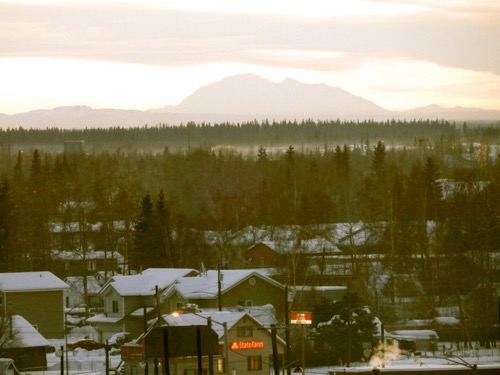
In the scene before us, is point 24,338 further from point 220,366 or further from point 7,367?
point 220,366

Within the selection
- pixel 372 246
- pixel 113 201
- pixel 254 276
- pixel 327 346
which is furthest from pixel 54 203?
pixel 327 346

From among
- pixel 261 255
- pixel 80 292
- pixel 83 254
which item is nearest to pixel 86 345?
pixel 80 292

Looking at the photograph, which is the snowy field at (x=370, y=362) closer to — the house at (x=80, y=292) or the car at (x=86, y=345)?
the car at (x=86, y=345)

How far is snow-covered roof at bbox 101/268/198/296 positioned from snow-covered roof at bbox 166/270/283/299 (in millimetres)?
2089

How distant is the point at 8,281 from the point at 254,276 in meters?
14.5

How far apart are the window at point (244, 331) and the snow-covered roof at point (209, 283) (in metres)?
10.5

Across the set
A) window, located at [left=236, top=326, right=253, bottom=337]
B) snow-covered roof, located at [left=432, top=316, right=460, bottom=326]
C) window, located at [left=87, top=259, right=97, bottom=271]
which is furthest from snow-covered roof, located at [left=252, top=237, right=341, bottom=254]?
window, located at [left=236, top=326, right=253, bottom=337]

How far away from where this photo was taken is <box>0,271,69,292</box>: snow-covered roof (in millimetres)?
66375

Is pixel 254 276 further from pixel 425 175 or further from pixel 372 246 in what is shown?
pixel 425 175

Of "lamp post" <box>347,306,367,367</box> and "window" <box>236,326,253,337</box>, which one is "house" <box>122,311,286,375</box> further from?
"lamp post" <box>347,306,367,367</box>

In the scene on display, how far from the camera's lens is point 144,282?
68.8 m

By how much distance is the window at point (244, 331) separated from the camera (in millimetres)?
52875

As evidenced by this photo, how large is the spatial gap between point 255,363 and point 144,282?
17.3m

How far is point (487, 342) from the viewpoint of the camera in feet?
194
